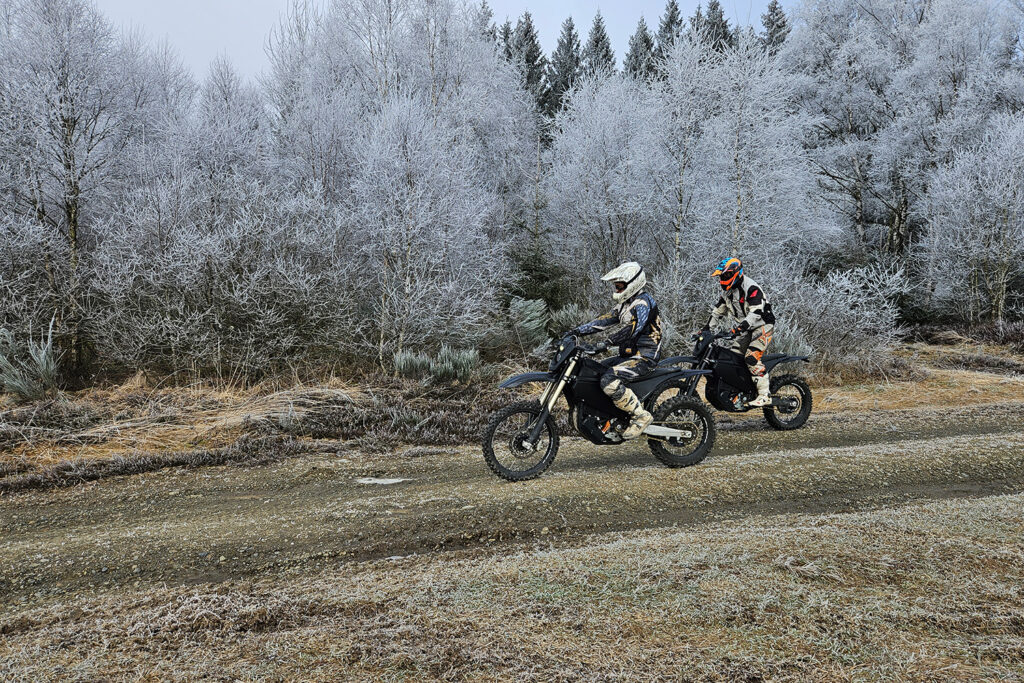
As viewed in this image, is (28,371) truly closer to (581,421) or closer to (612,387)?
(581,421)

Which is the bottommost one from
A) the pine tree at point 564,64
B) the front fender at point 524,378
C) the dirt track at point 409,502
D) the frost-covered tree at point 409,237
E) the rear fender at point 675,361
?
the dirt track at point 409,502

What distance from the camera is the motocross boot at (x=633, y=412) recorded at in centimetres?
580

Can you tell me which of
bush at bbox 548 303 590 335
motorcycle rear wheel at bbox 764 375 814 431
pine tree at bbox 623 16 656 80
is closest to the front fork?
motorcycle rear wheel at bbox 764 375 814 431

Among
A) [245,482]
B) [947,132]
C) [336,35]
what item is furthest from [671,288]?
[947,132]

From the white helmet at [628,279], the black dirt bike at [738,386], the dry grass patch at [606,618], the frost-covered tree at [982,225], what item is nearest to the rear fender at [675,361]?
the black dirt bike at [738,386]

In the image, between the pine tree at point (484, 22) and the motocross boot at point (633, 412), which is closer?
the motocross boot at point (633, 412)

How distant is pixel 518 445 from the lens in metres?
5.68

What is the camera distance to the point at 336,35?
758 inches

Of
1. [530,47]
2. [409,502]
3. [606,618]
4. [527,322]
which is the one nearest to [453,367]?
[527,322]

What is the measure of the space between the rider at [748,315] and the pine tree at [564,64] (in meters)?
28.4

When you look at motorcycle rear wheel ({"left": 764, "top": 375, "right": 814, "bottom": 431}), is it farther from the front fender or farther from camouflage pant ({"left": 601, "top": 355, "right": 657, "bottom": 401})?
the front fender

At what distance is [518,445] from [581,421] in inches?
26.4

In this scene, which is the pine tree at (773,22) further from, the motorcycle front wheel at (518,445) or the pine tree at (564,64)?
the motorcycle front wheel at (518,445)

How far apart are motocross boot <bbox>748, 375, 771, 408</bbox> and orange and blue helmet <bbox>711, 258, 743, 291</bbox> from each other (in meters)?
1.25
